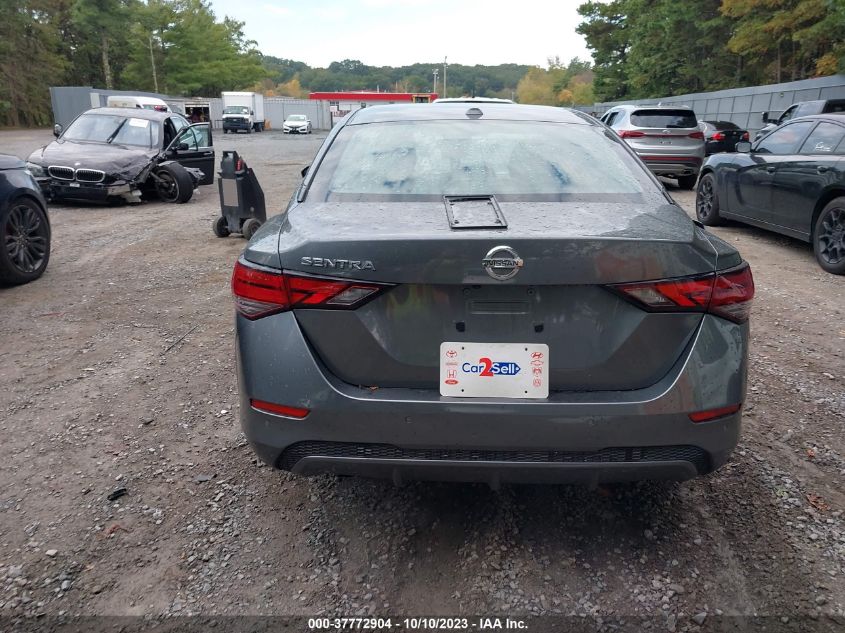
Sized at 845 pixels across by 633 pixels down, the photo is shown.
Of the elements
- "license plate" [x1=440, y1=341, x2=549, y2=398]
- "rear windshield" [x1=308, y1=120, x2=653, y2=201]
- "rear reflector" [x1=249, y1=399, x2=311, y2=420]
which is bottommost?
"rear reflector" [x1=249, y1=399, x2=311, y2=420]

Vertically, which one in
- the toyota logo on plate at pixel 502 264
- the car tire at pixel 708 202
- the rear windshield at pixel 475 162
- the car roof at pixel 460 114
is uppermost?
the car roof at pixel 460 114

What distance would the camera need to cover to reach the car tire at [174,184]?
12117mm

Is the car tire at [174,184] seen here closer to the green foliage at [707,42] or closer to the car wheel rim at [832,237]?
the car wheel rim at [832,237]

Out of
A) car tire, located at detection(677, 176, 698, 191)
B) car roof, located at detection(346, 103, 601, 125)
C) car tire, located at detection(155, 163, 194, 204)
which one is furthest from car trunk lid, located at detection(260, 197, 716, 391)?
car tire, located at detection(677, 176, 698, 191)

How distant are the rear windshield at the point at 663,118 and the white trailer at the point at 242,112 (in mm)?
42989

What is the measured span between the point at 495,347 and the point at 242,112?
54.6m

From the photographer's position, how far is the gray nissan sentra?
82.4 inches

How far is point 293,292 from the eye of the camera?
85.5 inches

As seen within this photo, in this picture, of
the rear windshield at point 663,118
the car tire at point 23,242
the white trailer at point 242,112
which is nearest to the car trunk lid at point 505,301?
the car tire at point 23,242

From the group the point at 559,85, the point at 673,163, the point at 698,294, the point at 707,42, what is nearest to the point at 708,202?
the point at 673,163

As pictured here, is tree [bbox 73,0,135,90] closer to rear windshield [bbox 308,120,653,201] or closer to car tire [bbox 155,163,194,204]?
car tire [bbox 155,163,194,204]

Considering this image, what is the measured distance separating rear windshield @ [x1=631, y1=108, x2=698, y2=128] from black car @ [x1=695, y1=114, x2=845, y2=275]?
213 inches

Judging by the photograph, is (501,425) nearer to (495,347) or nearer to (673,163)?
(495,347)

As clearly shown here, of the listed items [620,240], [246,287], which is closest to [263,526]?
[246,287]
